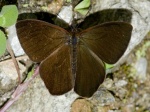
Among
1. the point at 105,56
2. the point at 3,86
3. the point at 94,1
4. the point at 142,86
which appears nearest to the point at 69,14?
the point at 94,1

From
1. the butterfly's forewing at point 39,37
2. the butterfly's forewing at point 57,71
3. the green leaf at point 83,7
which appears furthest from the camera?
the green leaf at point 83,7

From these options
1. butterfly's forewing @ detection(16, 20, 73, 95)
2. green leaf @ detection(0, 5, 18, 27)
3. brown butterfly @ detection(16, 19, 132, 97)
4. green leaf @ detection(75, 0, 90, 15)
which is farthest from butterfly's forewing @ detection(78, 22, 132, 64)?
green leaf @ detection(0, 5, 18, 27)

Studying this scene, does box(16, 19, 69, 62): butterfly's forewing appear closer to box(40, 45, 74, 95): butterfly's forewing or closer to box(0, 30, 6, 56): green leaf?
box(40, 45, 74, 95): butterfly's forewing

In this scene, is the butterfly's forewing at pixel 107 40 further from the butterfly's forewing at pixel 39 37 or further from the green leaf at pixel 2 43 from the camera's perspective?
the green leaf at pixel 2 43

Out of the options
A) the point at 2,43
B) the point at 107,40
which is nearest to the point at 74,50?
the point at 107,40

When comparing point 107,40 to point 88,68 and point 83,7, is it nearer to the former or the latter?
point 88,68

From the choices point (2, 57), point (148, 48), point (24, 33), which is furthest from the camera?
point (148, 48)

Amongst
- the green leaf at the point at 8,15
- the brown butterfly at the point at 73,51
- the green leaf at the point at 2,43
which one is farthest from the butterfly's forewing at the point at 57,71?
the green leaf at the point at 8,15

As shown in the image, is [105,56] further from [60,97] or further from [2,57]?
[2,57]
